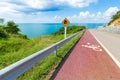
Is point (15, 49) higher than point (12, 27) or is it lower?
higher

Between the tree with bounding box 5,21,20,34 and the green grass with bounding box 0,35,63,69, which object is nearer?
the green grass with bounding box 0,35,63,69

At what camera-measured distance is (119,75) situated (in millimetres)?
7730

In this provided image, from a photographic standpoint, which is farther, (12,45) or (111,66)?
(12,45)

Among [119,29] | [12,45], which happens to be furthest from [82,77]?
[119,29]

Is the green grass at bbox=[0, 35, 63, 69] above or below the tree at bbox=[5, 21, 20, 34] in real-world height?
above

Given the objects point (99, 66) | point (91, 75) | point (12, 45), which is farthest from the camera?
point (12, 45)

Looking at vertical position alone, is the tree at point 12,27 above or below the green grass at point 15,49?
below

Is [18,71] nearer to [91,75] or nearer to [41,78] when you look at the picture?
[41,78]

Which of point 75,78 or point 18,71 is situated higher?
point 18,71

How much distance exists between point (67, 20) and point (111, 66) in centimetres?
1355

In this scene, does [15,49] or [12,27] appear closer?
[15,49]

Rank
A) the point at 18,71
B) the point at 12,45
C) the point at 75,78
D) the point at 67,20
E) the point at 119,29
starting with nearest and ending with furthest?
1. the point at 18,71
2. the point at 75,78
3. the point at 67,20
4. the point at 12,45
5. the point at 119,29

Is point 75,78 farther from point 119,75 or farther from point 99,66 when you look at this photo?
point 99,66

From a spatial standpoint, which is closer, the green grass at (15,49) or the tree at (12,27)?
the green grass at (15,49)
